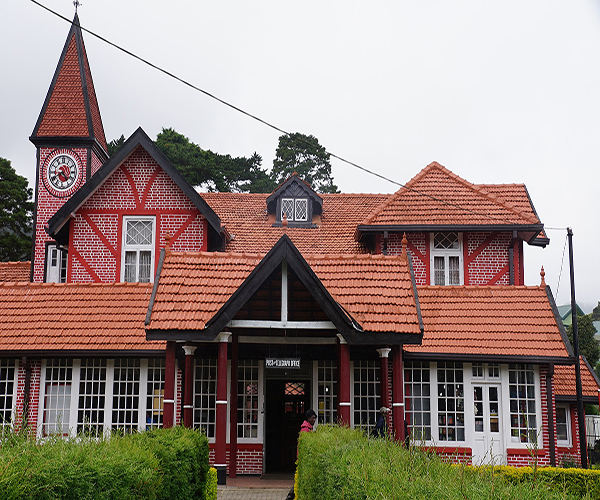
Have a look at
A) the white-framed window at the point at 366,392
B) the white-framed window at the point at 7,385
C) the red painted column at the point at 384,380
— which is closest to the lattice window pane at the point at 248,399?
the white-framed window at the point at 366,392

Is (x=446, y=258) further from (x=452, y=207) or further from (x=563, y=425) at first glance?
(x=563, y=425)

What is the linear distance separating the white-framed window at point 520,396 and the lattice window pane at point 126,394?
8946 millimetres

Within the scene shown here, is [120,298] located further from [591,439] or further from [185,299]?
[591,439]

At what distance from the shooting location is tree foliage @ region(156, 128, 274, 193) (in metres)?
43.3

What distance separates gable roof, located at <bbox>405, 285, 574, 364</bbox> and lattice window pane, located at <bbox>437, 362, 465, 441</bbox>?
562mm

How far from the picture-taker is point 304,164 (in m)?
48.2

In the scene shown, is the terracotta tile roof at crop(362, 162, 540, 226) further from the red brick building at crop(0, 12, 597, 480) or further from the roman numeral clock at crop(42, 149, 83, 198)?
the roman numeral clock at crop(42, 149, 83, 198)

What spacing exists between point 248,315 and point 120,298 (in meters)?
4.86

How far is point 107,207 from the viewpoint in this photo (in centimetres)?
1930

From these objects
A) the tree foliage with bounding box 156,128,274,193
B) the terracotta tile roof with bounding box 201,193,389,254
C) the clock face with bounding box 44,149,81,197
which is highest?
the tree foliage with bounding box 156,128,274,193

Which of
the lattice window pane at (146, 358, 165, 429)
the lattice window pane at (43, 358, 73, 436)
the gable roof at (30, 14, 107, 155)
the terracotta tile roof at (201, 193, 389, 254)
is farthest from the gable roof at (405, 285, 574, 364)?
the gable roof at (30, 14, 107, 155)

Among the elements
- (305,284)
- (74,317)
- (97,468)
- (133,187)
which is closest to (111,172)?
(133,187)

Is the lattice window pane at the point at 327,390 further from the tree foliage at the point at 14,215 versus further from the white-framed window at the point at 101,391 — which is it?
the tree foliage at the point at 14,215

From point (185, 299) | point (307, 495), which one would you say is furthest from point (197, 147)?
point (307, 495)
